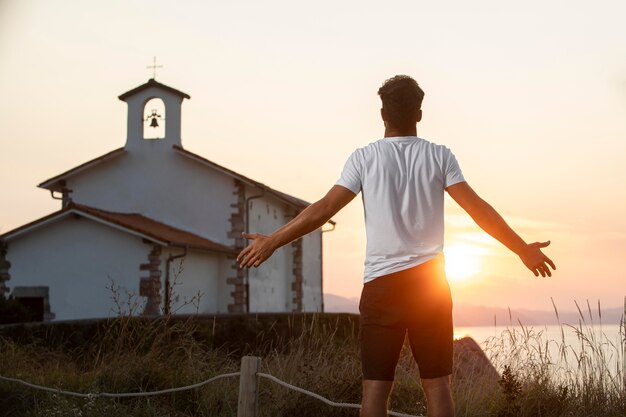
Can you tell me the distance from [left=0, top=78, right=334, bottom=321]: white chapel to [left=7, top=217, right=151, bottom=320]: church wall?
0.03 m

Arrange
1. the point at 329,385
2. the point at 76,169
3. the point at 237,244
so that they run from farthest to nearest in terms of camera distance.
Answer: the point at 76,169, the point at 237,244, the point at 329,385

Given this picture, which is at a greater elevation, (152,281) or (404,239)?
(152,281)

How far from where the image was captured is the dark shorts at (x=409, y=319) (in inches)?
142

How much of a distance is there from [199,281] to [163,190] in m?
3.74

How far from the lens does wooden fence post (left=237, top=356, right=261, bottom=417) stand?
20.1ft

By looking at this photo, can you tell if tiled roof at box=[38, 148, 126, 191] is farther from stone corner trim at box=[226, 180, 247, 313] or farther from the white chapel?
stone corner trim at box=[226, 180, 247, 313]

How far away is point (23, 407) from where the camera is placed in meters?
8.31

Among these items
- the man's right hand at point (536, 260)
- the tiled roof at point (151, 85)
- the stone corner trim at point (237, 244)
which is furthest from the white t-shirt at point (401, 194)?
the tiled roof at point (151, 85)

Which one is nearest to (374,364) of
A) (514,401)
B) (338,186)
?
(338,186)

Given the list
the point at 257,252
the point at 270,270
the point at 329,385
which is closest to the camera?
the point at 257,252

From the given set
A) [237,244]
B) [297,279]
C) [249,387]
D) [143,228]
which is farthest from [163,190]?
[249,387]

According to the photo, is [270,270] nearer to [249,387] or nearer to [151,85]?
[151,85]

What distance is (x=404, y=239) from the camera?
363 centimetres

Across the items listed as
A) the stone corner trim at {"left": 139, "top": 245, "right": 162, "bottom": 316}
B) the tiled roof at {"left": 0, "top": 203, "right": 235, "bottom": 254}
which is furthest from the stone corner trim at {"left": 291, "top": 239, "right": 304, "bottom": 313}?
the stone corner trim at {"left": 139, "top": 245, "right": 162, "bottom": 316}
